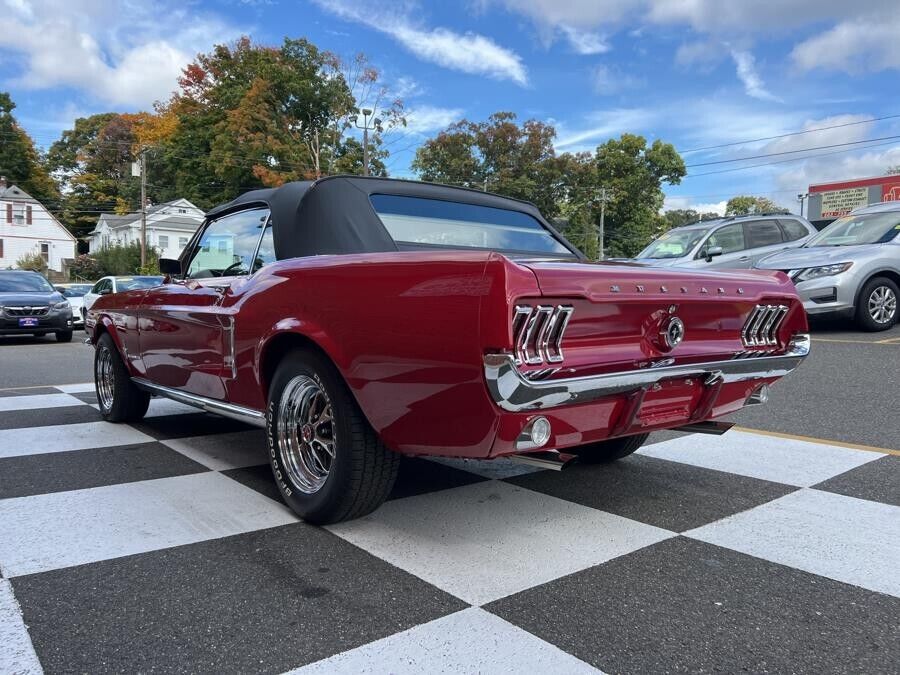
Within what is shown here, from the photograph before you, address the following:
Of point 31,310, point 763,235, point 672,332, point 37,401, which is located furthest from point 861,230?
point 31,310

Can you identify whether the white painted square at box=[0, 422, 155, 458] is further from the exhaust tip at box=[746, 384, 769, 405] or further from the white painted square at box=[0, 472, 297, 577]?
the exhaust tip at box=[746, 384, 769, 405]

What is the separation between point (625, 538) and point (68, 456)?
342 centimetres

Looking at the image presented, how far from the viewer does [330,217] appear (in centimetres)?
343

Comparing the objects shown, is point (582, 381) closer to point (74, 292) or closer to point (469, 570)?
point (469, 570)

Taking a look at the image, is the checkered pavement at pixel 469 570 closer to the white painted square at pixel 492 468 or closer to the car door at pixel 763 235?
the white painted square at pixel 492 468

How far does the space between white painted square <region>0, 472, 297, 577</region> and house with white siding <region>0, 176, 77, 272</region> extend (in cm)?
6206

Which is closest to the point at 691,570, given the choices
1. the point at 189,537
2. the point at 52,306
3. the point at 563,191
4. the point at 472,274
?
the point at 472,274

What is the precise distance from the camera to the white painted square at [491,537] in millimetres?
2533

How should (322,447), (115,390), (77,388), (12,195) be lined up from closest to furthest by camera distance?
1. (322,447)
2. (115,390)
3. (77,388)
4. (12,195)

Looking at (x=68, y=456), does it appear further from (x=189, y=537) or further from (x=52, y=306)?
(x=52, y=306)

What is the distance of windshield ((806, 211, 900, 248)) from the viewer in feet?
33.0

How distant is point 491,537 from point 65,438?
3.45m

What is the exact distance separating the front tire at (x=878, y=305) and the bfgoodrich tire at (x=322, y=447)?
895 centimetres

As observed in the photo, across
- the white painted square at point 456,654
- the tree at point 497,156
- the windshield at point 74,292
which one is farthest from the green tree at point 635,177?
the white painted square at point 456,654
